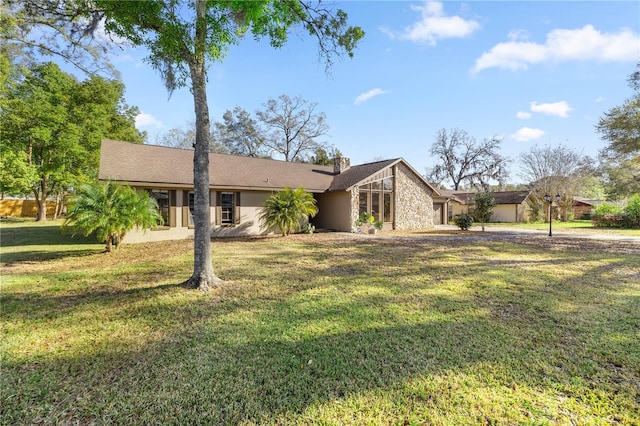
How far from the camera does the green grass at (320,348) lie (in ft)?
8.02

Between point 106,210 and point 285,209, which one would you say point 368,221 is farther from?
point 106,210

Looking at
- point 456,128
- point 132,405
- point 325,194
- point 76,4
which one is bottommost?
point 132,405

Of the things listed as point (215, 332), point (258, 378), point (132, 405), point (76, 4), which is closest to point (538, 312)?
point (258, 378)

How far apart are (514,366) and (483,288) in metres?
3.08

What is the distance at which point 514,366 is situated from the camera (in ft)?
10.0

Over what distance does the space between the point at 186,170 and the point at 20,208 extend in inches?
1188

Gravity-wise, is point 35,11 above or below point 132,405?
above

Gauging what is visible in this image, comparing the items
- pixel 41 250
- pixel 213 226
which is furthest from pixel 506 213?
pixel 41 250

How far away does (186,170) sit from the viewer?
13.4 meters

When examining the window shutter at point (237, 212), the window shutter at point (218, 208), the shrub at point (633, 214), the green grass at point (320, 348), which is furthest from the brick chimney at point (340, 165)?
the shrub at point (633, 214)

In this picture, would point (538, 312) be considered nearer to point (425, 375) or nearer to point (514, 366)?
point (514, 366)

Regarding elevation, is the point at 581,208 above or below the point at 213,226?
above

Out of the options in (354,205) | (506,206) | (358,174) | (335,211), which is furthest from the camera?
(506,206)

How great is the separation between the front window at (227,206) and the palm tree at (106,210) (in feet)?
14.7
